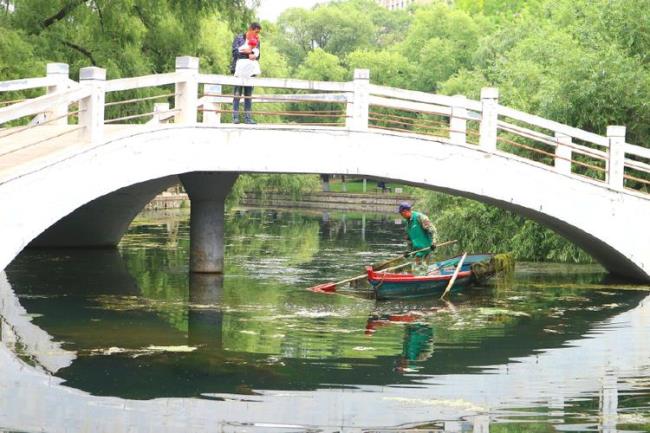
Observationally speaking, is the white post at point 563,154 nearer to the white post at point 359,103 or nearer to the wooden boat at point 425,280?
the wooden boat at point 425,280

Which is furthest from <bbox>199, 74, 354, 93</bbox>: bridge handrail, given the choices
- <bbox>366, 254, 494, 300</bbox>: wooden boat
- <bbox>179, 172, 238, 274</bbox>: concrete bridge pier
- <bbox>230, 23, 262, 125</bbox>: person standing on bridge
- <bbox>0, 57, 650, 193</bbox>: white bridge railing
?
<bbox>179, 172, 238, 274</bbox>: concrete bridge pier

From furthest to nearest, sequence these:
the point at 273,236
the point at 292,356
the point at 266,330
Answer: the point at 273,236 < the point at 266,330 < the point at 292,356

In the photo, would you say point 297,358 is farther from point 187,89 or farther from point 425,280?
point 425,280

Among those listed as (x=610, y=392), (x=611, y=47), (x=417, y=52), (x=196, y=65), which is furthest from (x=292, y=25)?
(x=610, y=392)

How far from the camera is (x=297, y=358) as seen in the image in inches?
661

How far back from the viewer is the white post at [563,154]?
23062 millimetres

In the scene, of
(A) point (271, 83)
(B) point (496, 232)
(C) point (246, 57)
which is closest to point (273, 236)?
(B) point (496, 232)

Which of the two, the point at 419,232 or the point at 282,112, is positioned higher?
the point at 282,112

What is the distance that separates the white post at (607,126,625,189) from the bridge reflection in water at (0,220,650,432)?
6.82 ft

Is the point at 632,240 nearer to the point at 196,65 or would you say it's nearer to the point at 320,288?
the point at 320,288

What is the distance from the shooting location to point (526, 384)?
Answer: 15484mm

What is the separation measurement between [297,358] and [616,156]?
8.74 metres

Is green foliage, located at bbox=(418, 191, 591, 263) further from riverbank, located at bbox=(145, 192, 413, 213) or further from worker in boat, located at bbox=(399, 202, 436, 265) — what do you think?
riverbank, located at bbox=(145, 192, 413, 213)

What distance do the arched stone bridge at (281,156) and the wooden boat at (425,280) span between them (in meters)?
1.42
